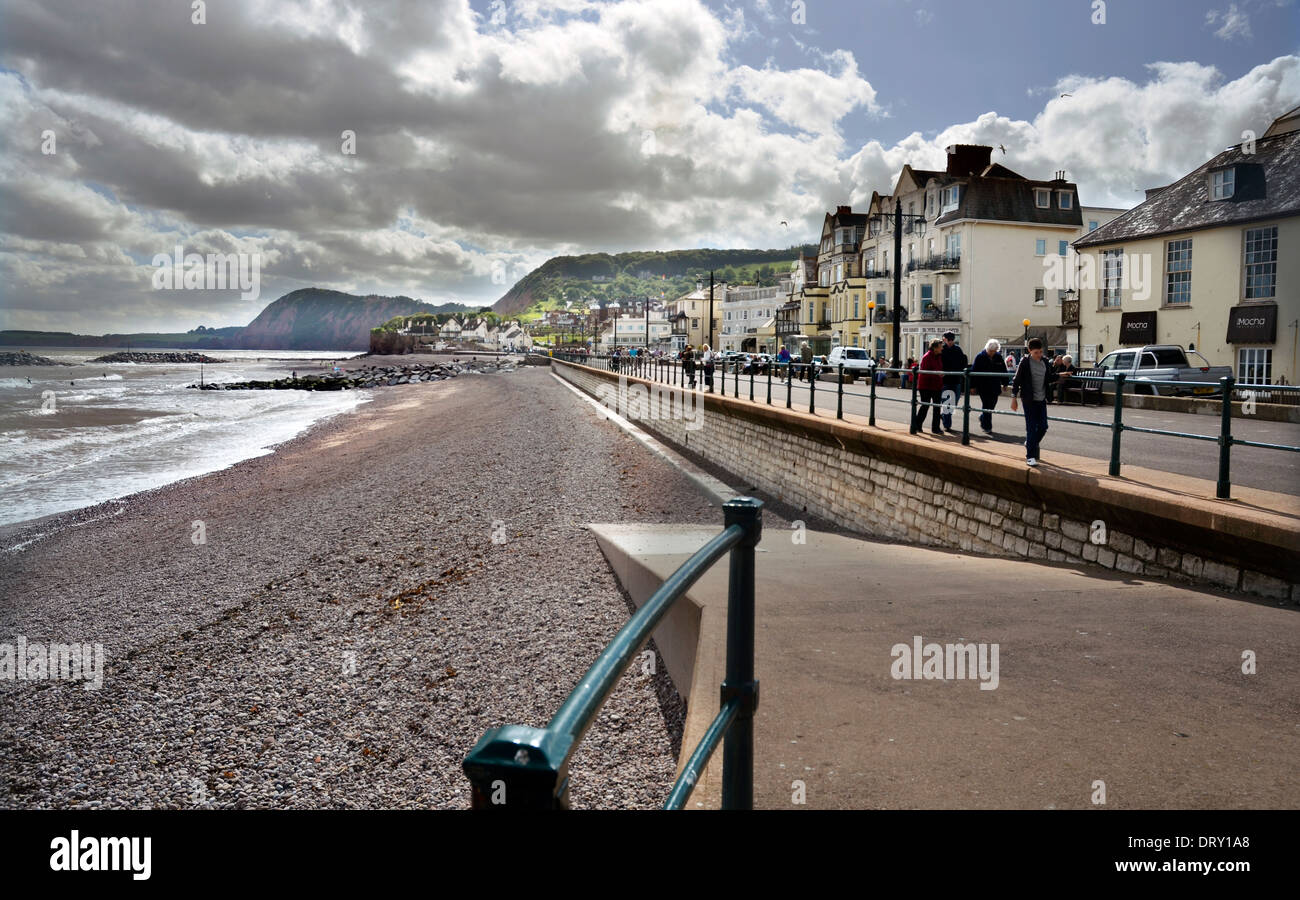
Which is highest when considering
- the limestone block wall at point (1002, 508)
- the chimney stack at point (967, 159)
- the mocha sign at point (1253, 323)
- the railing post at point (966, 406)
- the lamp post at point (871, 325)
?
the chimney stack at point (967, 159)

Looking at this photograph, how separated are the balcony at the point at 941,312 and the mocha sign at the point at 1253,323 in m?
19.8

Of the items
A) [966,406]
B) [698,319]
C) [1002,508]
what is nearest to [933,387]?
[966,406]

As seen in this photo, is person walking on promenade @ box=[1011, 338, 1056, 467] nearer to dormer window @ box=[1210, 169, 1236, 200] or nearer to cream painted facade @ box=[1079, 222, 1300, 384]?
cream painted facade @ box=[1079, 222, 1300, 384]

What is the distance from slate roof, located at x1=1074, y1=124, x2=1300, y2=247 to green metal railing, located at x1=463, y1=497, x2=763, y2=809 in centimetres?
2969

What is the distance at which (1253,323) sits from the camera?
25922 millimetres

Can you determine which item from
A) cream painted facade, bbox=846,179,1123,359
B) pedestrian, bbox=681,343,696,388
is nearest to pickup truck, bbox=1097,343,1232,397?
pedestrian, bbox=681,343,696,388

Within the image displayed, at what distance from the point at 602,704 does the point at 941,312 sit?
49.5m

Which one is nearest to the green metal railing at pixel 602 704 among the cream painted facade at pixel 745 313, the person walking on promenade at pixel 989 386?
the person walking on promenade at pixel 989 386

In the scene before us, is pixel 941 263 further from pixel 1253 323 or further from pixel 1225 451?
pixel 1225 451

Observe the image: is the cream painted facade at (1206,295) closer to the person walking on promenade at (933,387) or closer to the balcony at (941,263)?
the balcony at (941,263)

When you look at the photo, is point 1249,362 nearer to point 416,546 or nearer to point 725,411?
point 725,411

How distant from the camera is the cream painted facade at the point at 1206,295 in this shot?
25.1 metres
